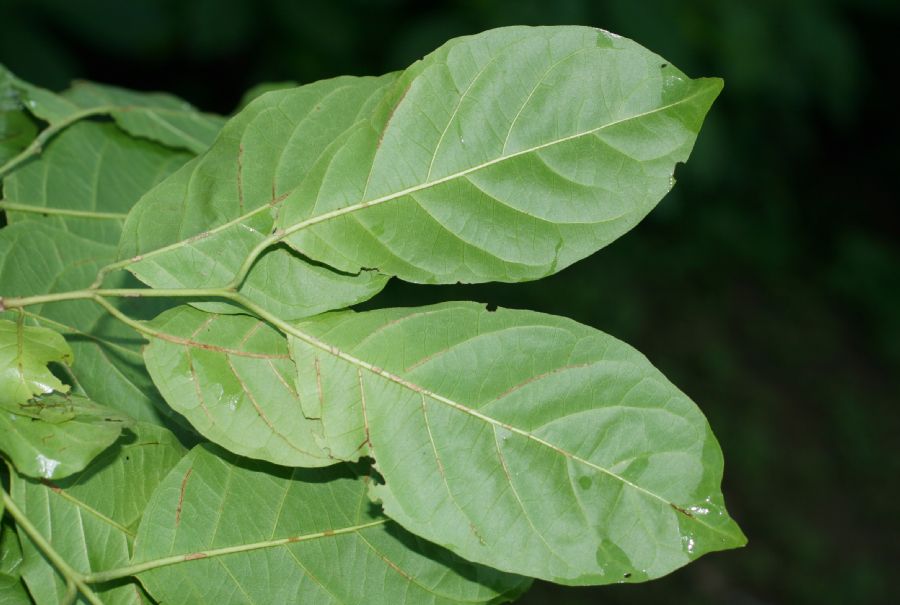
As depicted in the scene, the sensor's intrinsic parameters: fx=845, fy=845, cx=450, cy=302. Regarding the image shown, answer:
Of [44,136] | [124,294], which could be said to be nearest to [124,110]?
[44,136]

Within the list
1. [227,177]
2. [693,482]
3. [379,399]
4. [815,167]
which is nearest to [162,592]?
[379,399]

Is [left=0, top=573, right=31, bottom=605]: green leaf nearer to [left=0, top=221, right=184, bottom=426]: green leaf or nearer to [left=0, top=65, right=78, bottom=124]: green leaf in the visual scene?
[left=0, top=221, right=184, bottom=426]: green leaf

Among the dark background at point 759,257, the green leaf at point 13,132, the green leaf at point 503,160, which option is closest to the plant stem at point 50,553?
the green leaf at point 503,160

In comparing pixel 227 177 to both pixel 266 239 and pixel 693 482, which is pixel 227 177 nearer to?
pixel 266 239

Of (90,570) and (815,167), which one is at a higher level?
(90,570)

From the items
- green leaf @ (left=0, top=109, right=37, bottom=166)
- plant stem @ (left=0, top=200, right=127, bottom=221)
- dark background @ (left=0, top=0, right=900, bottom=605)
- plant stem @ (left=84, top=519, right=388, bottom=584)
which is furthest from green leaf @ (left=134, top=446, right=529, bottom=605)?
dark background @ (left=0, top=0, right=900, bottom=605)

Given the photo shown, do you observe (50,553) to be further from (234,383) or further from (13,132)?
(13,132)
